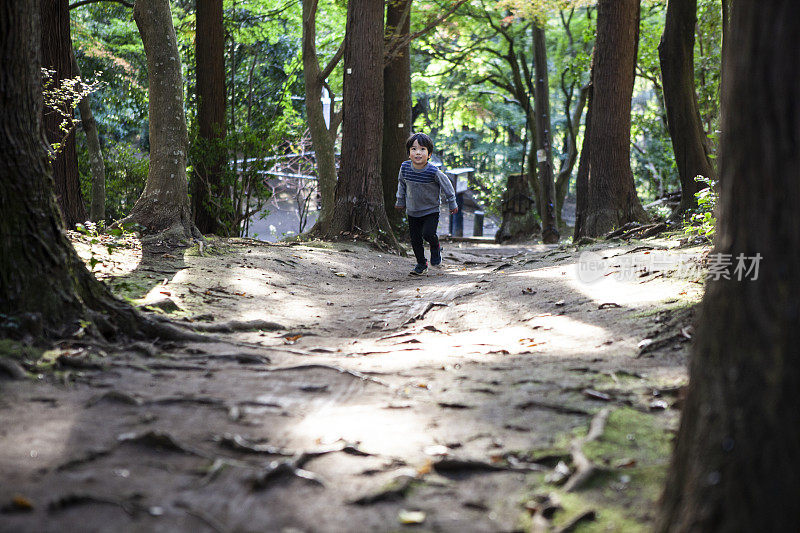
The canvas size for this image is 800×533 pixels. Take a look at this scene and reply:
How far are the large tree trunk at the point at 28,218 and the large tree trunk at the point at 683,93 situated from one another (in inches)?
346

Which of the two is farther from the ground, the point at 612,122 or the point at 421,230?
the point at 612,122

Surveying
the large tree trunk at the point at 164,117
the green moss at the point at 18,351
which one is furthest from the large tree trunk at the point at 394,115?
the green moss at the point at 18,351

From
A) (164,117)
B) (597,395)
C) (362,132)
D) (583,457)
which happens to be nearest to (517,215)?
(362,132)

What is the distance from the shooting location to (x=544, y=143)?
867 inches

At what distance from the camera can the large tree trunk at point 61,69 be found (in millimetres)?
8719

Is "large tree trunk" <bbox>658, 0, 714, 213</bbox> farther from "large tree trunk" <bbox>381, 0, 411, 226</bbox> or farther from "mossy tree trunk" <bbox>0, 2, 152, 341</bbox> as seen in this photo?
"mossy tree trunk" <bbox>0, 2, 152, 341</bbox>

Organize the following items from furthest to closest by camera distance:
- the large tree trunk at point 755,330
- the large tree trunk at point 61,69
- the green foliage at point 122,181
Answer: the green foliage at point 122,181, the large tree trunk at point 61,69, the large tree trunk at point 755,330

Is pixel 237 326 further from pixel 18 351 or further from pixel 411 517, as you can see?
pixel 411 517

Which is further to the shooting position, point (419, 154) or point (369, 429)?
point (419, 154)

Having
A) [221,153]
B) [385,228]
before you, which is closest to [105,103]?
[221,153]

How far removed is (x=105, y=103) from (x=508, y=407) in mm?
23374

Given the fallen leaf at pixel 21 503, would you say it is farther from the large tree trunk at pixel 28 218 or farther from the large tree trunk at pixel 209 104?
the large tree trunk at pixel 209 104

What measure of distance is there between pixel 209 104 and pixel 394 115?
4.50m

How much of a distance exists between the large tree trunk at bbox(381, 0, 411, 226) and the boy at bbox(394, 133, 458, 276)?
19.0 feet
